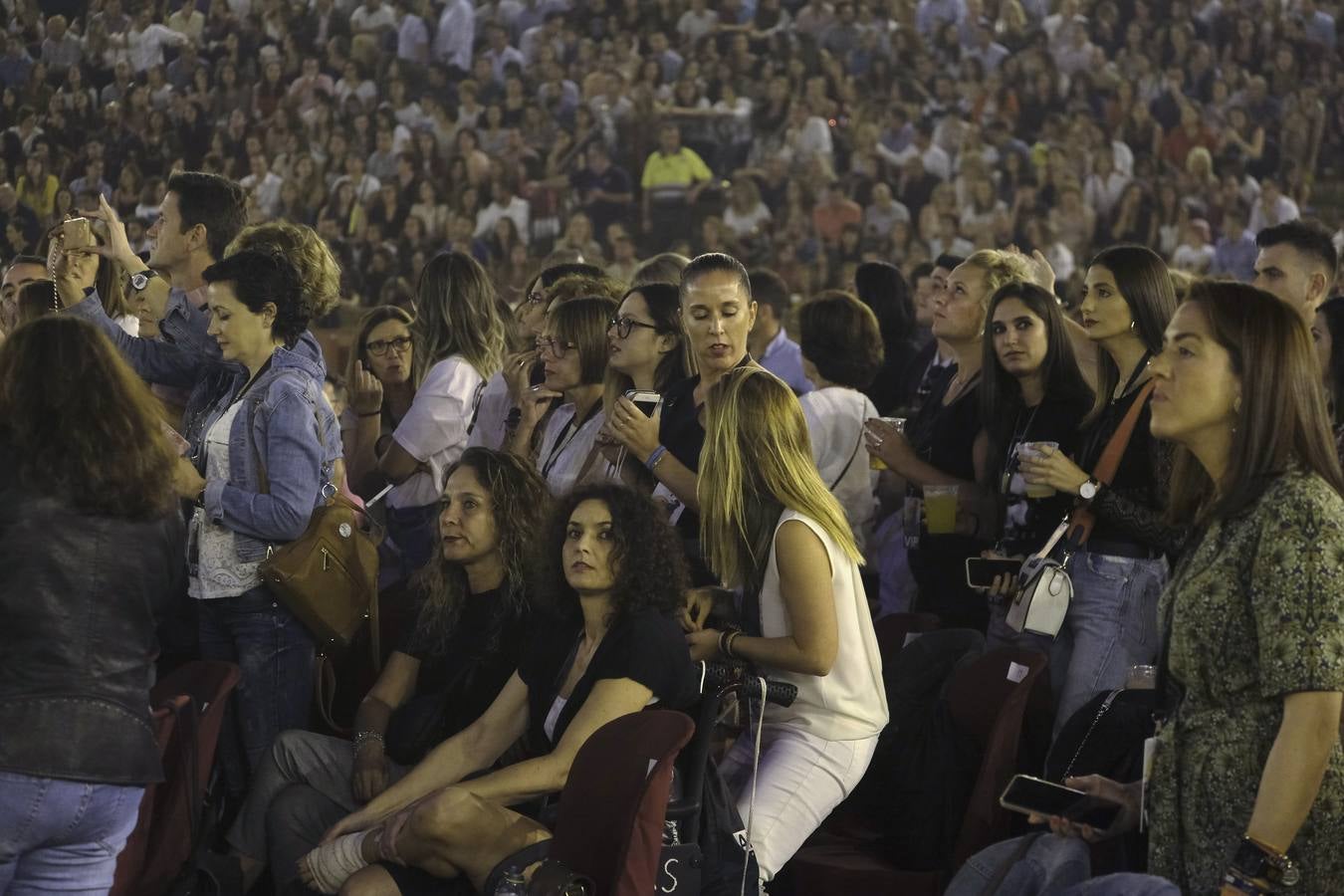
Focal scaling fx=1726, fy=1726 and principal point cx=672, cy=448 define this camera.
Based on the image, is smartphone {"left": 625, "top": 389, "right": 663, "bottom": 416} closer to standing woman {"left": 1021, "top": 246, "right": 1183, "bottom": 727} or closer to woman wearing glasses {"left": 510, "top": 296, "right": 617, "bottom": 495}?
woman wearing glasses {"left": 510, "top": 296, "right": 617, "bottom": 495}

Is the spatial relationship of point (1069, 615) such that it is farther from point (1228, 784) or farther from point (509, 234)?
point (509, 234)

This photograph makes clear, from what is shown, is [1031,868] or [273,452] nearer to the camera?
[1031,868]

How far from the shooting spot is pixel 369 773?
400 centimetres

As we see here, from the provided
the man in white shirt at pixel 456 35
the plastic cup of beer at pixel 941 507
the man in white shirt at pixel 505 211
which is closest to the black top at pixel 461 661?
the plastic cup of beer at pixel 941 507

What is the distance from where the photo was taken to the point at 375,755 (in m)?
4.02

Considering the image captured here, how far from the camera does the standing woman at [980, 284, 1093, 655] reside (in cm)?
437

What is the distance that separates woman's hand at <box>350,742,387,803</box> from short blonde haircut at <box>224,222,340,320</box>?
3.65 ft

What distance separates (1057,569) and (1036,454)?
285 millimetres

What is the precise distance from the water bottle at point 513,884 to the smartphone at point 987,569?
1.49m

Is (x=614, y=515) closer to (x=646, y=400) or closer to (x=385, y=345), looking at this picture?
(x=646, y=400)

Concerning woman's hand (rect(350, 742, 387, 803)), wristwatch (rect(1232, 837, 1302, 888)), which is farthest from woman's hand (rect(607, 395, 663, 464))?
wristwatch (rect(1232, 837, 1302, 888))

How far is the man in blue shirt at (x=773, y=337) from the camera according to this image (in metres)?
6.33

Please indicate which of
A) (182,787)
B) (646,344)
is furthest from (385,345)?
(182,787)

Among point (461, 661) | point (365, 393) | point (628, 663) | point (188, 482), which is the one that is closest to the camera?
point (628, 663)
